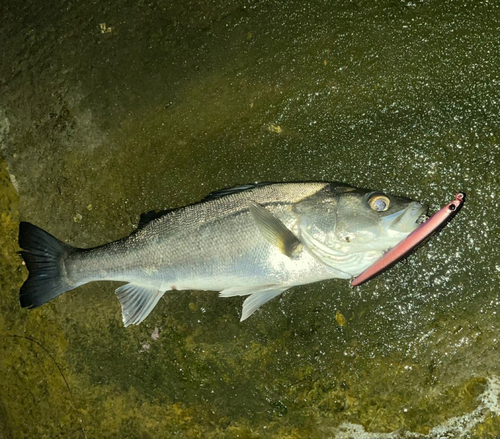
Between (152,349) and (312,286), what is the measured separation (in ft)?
4.81

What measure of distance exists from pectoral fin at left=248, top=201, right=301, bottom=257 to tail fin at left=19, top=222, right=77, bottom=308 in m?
1.59

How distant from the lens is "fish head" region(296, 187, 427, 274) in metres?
2.70

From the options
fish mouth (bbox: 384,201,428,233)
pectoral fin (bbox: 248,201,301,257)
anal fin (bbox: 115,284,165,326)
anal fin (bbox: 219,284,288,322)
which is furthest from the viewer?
anal fin (bbox: 115,284,165,326)

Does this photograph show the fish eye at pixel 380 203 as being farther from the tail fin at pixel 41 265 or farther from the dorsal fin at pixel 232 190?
the tail fin at pixel 41 265

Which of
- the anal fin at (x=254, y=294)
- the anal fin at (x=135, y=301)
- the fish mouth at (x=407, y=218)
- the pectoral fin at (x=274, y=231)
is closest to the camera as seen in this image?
the fish mouth at (x=407, y=218)

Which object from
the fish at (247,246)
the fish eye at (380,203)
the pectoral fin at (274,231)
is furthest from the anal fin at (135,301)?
the fish eye at (380,203)

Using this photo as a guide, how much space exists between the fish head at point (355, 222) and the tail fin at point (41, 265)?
6.41 feet

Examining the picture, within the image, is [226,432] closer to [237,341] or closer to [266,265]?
[237,341]

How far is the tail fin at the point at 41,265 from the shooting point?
3.32m

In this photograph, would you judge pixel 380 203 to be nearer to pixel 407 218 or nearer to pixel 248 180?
pixel 407 218

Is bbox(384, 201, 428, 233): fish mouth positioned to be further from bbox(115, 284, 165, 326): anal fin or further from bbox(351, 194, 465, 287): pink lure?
bbox(115, 284, 165, 326): anal fin

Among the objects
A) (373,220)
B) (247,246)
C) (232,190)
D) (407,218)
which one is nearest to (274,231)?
(247,246)

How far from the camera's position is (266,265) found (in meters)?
2.91

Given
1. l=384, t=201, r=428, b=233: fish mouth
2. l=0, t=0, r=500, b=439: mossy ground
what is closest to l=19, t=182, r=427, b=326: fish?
l=384, t=201, r=428, b=233: fish mouth
